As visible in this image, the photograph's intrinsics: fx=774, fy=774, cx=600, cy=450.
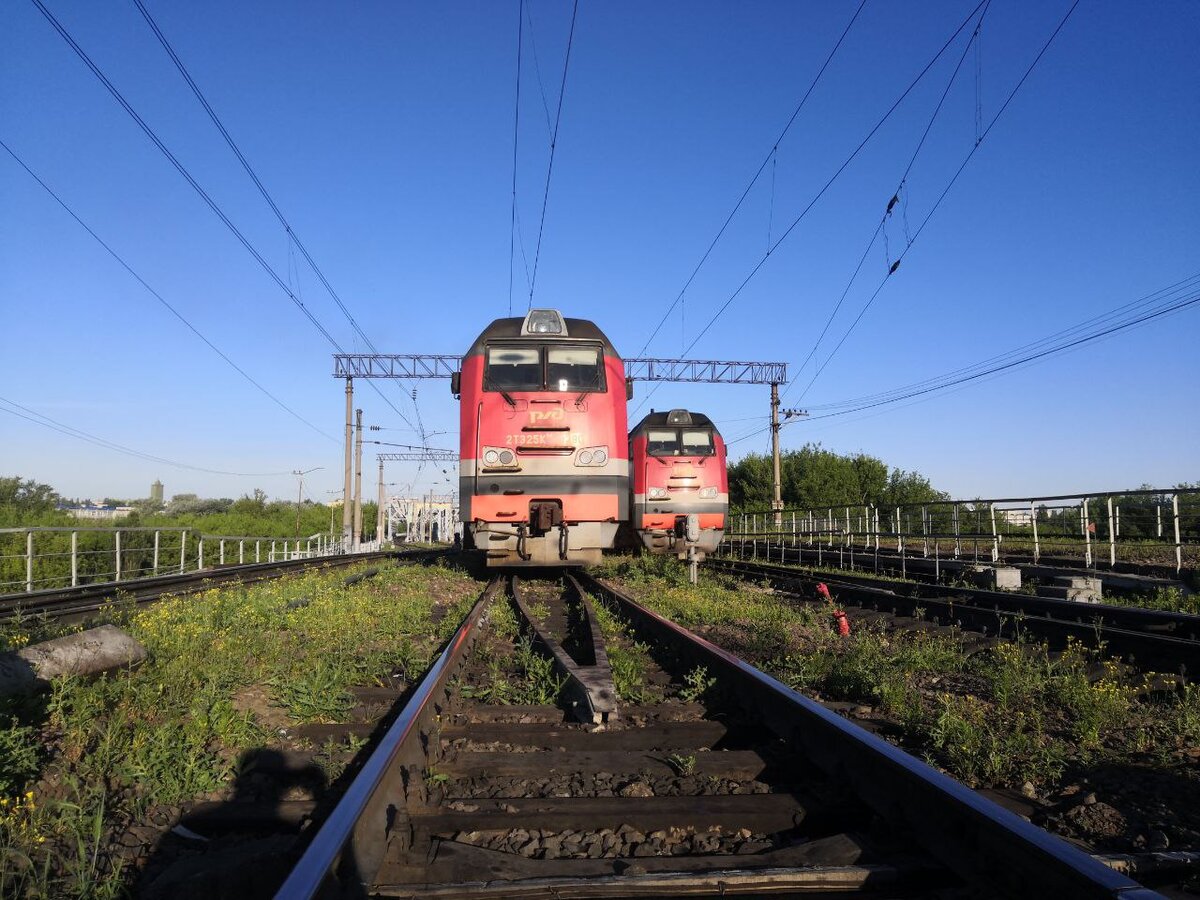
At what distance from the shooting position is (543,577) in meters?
16.6

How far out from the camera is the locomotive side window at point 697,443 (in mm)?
19828

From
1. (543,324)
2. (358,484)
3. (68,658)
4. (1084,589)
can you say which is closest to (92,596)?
(543,324)

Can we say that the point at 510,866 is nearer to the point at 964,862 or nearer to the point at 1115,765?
the point at 964,862

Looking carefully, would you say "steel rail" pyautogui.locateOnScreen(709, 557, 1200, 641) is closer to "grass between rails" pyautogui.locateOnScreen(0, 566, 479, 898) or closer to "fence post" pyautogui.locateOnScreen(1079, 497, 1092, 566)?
"fence post" pyautogui.locateOnScreen(1079, 497, 1092, 566)

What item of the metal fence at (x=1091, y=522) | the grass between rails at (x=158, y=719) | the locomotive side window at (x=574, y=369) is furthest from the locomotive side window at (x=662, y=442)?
the grass between rails at (x=158, y=719)

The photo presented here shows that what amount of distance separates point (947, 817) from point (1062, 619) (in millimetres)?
6691

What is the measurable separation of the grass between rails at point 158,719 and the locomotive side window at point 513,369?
501 cm

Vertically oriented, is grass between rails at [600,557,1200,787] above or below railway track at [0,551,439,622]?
above

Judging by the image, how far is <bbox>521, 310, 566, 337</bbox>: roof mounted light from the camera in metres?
12.4

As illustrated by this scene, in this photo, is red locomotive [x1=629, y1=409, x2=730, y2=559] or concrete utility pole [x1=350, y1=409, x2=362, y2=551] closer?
red locomotive [x1=629, y1=409, x2=730, y2=559]

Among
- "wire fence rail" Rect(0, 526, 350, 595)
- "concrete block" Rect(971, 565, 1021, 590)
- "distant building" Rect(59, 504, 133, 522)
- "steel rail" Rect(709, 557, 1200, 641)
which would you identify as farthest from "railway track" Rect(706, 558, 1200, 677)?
"distant building" Rect(59, 504, 133, 522)

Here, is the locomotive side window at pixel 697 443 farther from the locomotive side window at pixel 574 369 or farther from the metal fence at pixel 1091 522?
the locomotive side window at pixel 574 369

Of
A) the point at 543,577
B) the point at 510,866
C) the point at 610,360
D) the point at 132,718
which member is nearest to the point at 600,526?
the point at 610,360

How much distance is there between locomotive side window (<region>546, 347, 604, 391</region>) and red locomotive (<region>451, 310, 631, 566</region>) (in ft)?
0.05
